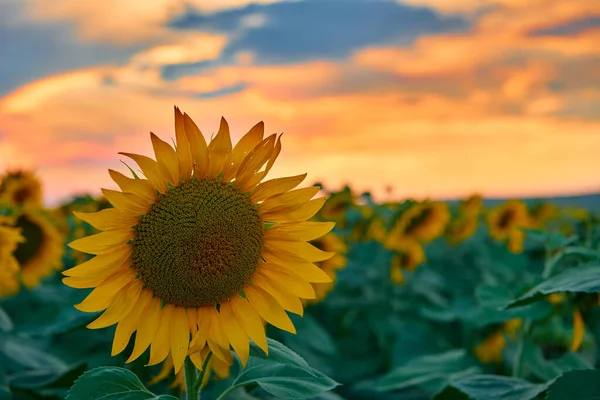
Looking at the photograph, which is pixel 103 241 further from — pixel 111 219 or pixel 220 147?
pixel 220 147

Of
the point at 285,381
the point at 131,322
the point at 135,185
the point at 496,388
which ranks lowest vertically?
the point at 496,388

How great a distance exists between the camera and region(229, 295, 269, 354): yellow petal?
5.89ft

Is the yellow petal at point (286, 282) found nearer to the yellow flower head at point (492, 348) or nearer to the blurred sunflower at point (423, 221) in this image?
the yellow flower head at point (492, 348)

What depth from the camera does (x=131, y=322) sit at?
1.84m

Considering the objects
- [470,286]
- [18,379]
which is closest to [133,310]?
[18,379]

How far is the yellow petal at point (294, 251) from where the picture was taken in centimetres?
185

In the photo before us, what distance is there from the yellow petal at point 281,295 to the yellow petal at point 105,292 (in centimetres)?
34

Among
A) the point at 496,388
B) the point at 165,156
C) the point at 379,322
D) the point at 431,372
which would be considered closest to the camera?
the point at 165,156

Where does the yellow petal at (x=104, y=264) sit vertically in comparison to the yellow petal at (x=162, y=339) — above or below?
above

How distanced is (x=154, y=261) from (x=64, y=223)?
4021 mm

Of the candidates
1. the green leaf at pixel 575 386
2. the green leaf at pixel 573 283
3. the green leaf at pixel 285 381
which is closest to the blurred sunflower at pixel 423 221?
the green leaf at pixel 573 283

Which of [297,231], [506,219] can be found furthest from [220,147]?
[506,219]

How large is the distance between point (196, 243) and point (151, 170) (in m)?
0.22

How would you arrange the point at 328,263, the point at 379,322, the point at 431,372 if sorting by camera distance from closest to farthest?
1. the point at 431,372
2. the point at 328,263
3. the point at 379,322
